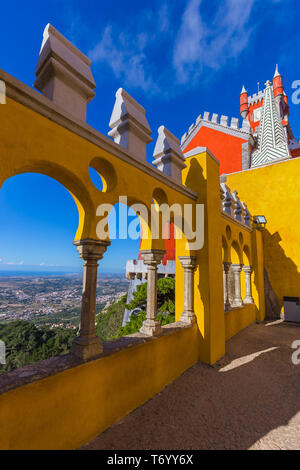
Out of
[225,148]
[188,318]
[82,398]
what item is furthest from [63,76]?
[225,148]

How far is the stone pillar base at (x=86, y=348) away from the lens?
7.84 feet

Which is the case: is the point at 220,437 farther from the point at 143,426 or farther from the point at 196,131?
the point at 196,131

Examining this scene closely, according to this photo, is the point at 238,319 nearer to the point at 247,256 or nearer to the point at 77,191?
the point at 247,256

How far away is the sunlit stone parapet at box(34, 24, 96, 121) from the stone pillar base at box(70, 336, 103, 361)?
2517 millimetres

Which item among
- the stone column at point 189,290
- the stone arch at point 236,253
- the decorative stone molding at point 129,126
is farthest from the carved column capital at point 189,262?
the stone arch at point 236,253

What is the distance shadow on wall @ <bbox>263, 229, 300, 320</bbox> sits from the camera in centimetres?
865

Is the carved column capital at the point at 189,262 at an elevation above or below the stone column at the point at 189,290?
above

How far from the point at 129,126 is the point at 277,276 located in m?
8.43

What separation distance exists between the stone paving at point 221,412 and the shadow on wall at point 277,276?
4752mm

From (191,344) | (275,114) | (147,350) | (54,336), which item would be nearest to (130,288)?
(54,336)

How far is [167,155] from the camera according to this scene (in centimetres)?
423

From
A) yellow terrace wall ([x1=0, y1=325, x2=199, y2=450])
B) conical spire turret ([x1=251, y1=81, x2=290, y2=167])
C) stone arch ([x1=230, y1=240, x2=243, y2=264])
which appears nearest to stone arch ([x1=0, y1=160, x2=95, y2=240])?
yellow terrace wall ([x1=0, y1=325, x2=199, y2=450])

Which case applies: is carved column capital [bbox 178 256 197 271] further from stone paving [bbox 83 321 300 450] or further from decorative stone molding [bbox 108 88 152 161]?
decorative stone molding [bbox 108 88 152 161]

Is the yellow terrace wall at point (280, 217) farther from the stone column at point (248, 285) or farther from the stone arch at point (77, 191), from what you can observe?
the stone arch at point (77, 191)
